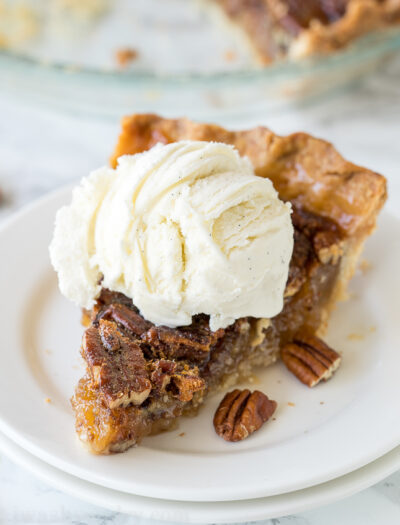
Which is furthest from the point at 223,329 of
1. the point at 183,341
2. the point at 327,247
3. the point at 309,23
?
the point at 309,23

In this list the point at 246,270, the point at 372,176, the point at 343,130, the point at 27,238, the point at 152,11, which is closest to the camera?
the point at 246,270

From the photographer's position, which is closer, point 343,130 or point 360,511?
point 360,511

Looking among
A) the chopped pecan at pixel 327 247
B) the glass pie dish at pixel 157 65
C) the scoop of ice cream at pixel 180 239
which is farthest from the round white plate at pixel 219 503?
the glass pie dish at pixel 157 65

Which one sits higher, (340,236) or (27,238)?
(340,236)

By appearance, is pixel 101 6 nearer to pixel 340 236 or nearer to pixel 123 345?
pixel 340 236

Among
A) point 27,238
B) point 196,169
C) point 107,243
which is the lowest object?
point 27,238

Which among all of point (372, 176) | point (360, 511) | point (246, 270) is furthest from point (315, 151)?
point (360, 511)

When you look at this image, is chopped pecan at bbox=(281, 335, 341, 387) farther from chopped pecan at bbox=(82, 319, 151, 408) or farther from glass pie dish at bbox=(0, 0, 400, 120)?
glass pie dish at bbox=(0, 0, 400, 120)
